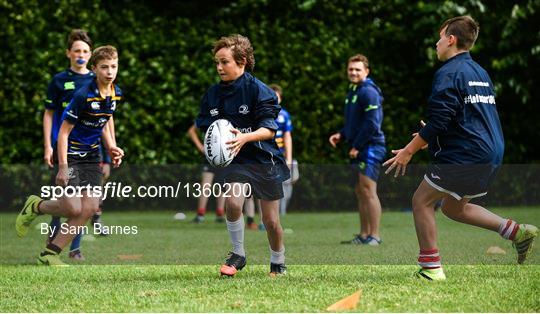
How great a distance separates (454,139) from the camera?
5.84m

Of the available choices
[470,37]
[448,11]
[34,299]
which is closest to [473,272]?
[470,37]

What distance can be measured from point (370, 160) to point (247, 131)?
330 centimetres

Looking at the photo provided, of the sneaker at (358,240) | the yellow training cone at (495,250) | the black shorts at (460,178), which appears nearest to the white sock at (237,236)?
the black shorts at (460,178)

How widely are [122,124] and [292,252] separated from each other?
5.97 meters

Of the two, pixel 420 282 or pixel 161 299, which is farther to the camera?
pixel 420 282

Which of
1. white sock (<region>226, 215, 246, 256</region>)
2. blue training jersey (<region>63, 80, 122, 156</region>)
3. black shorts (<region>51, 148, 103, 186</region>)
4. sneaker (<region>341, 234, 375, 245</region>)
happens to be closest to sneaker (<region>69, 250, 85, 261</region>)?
black shorts (<region>51, 148, 103, 186</region>)

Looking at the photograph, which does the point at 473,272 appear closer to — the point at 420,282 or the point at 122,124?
the point at 420,282

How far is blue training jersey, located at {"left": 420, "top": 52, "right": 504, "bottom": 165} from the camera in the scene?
5723 mm

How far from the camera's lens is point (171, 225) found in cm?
1170

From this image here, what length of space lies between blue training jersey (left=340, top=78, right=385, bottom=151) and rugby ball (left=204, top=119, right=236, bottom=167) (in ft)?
11.2

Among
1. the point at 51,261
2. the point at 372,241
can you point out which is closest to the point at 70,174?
the point at 51,261

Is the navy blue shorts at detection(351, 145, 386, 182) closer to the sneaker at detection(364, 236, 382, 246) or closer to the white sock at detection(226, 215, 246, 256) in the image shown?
the sneaker at detection(364, 236, 382, 246)

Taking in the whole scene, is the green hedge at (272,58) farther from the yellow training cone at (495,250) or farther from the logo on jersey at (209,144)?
the logo on jersey at (209,144)

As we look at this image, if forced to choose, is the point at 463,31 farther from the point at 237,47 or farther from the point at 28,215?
the point at 28,215
